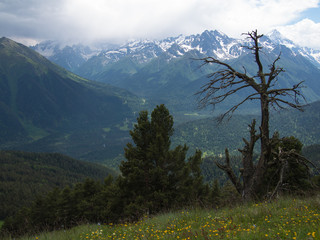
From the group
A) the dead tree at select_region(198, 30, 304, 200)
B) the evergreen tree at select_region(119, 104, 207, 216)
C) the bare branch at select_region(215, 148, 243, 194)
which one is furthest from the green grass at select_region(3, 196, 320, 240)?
the evergreen tree at select_region(119, 104, 207, 216)

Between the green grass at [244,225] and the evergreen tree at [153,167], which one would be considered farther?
the evergreen tree at [153,167]

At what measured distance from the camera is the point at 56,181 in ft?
611

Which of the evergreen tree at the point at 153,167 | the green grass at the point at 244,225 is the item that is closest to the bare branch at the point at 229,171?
the green grass at the point at 244,225

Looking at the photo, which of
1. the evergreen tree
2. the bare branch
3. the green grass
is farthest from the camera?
the evergreen tree

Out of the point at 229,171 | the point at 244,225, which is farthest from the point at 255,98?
the point at 244,225

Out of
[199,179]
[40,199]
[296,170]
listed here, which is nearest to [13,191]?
[40,199]

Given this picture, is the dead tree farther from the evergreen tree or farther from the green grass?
the evergreen tree

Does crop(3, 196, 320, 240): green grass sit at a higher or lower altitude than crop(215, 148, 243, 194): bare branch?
lower

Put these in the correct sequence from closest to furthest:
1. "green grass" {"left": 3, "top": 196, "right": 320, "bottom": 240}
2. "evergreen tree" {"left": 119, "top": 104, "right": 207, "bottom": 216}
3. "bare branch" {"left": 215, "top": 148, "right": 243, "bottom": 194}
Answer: "green grass" {"left": 3, "top": 196, "right": 320, "bottom": 240} → "bare branch" {"left": 215, "top": 148, "right": 243, "bottom": 194} → "evergreen tree" {"left": 119, "top": 104, "right": 207, "bottom": 216}

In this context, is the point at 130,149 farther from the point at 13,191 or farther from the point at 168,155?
the point at 13,191

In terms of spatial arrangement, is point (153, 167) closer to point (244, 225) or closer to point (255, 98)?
point (255, 98)

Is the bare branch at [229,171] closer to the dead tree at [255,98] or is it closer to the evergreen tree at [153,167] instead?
the dead tree at [255,98]

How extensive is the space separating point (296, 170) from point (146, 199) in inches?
642

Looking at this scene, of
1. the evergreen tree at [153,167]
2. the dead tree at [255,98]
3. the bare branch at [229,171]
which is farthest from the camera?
the evergreen tree at [153,167]
